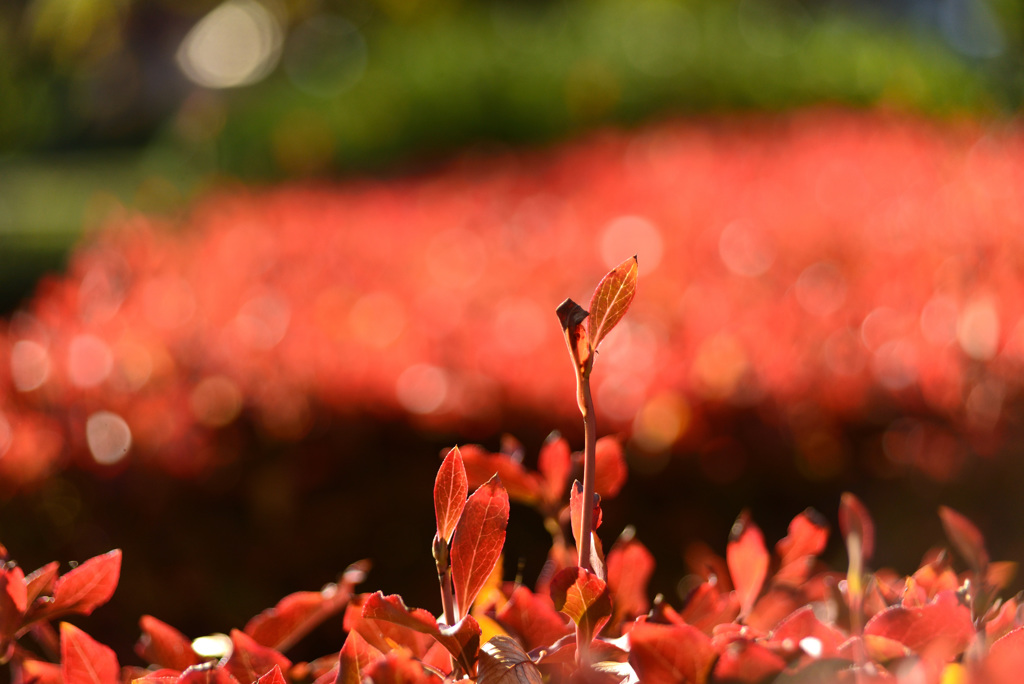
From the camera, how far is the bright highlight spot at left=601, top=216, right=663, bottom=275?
397cm

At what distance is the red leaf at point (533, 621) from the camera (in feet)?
2.86

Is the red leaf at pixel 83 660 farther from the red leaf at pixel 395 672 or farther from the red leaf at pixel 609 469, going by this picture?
the red leaf at pixel 609 469

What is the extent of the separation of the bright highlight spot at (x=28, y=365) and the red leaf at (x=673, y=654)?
234 centimetres

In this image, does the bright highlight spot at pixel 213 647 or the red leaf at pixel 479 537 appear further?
the bright highlight spot at pixel 213 647

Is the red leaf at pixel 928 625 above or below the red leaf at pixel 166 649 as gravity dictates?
above

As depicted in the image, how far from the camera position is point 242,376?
2.59 m

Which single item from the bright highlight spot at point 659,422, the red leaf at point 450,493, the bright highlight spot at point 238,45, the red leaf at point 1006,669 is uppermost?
the bright highlight spot at point 238,45

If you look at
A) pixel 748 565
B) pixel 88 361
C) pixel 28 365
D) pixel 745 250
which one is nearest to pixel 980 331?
pixel 745 250

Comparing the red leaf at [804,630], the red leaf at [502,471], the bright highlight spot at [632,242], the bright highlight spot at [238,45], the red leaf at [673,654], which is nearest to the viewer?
the red leaf at [673,654]

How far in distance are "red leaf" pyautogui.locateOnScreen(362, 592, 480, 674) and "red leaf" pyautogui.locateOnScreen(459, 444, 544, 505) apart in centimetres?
22

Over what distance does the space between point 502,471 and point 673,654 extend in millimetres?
346

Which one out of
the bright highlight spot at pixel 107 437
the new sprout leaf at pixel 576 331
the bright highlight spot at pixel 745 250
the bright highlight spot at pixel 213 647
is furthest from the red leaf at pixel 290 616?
the bright highlight spot at pixel 745 250

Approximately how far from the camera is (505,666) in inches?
30.4

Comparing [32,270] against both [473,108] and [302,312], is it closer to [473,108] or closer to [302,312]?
[473,108]
